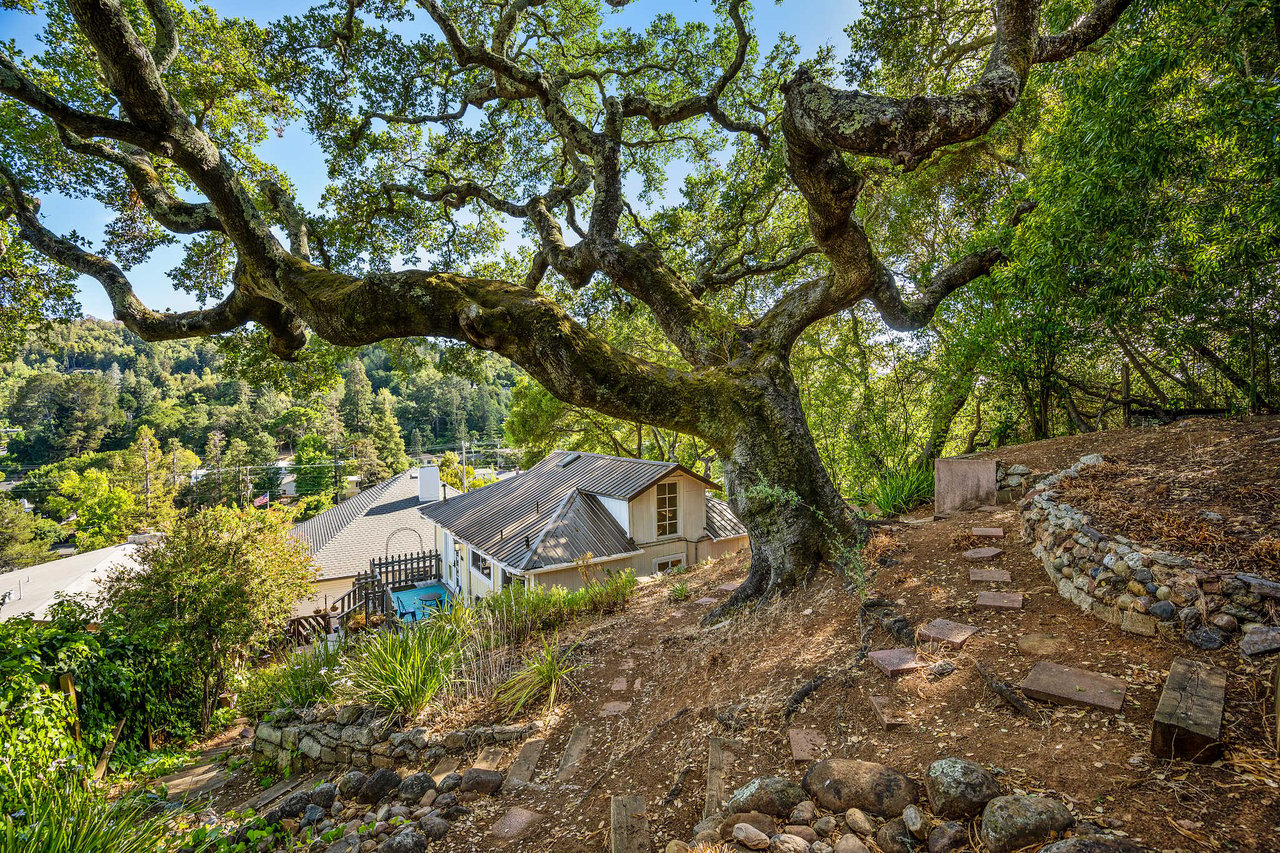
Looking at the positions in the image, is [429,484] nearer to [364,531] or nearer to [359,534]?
[364,531]

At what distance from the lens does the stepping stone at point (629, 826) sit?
1915 mm

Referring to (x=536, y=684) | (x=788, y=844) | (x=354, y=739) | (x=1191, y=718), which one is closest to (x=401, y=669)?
(x=354, y=739)

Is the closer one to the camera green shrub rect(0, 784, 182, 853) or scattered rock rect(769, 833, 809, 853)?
scattered rock rect(769, 833, 809, 853)

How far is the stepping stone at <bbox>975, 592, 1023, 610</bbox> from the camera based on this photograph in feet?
9.45

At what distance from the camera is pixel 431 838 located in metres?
2.44

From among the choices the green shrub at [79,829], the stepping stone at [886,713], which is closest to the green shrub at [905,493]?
the stepping stone at [886,713]

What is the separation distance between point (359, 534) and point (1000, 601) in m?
18.8

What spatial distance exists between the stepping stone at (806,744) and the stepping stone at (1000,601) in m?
1.45

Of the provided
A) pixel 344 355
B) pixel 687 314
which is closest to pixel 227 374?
pixel 344 355

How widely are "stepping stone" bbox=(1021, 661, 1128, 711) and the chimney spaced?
21.7m

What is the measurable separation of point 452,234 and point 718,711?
8076 millimetres

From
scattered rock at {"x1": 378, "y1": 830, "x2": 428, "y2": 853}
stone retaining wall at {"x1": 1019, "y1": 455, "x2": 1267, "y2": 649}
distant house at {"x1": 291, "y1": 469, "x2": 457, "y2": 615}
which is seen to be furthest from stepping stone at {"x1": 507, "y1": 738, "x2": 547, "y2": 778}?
distant house at {"x1": 291, "y1": 469, "x2": 457, "y2": 615}

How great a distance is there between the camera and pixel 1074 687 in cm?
201

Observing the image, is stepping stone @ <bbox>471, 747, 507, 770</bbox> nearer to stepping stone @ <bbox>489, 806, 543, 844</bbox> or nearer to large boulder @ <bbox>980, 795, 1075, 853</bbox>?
stepping stone @ <bbox>489, 806, 543, 844</bbox>
